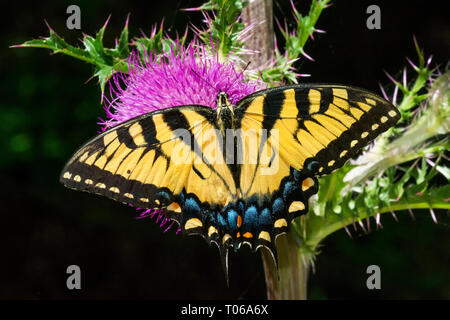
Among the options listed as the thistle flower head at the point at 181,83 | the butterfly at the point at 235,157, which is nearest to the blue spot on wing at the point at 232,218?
the butterfly at the point at 235,157

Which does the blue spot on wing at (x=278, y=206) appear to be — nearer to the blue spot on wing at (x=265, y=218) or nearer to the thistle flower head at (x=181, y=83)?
the blue spot on wing at (x=265, y=218)

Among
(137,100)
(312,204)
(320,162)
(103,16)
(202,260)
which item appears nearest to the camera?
(320,162)

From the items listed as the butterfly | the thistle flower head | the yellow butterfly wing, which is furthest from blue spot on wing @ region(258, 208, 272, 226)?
the thistle flower head

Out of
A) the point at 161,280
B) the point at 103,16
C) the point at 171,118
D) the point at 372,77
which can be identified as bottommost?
the point at 161,280

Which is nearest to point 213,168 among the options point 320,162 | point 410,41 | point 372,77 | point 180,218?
point 180,218

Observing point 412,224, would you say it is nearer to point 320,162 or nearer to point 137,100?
point 320,162

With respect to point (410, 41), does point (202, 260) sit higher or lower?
lower

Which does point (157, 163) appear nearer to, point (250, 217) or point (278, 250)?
point (250, 217)

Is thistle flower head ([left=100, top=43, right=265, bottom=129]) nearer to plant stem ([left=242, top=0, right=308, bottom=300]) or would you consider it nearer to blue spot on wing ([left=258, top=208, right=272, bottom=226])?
plant stem ([left=242, top=0, right=308, bottom=300])
